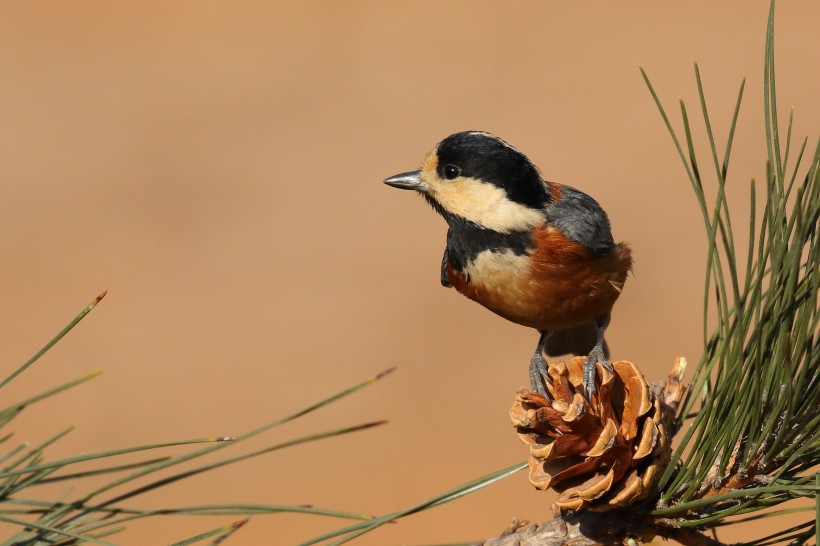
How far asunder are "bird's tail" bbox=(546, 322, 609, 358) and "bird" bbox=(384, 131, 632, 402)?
655mm

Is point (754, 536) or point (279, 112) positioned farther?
point (279, 112)

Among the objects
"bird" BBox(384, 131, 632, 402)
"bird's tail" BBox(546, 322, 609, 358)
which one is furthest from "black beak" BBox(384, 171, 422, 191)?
"bird's tail" BBox(546, 322, 609, 358)

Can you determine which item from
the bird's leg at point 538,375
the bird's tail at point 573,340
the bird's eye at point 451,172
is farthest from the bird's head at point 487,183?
the bird's tail at point 573,340

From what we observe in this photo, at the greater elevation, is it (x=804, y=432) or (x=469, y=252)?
(x=469, y=252)

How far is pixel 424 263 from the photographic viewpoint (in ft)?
29.3

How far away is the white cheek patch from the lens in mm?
2865

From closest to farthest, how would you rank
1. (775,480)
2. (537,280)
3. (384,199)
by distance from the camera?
(775,480), (537,280), (384,199)

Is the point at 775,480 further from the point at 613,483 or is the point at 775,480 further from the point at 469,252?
the point at 469,252

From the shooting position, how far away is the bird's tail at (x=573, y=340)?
362cm

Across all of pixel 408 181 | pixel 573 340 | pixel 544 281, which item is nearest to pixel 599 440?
pixel 544 281

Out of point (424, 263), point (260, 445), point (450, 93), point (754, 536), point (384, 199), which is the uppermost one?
point (450, 93)

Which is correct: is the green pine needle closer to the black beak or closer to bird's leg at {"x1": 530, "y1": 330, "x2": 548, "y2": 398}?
bird's leg at {"x1": 530, "y1": 330, "x2": 548, "y2": 398}

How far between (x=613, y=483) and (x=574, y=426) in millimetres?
122

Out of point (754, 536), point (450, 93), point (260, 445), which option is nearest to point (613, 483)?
point (754, 536)
